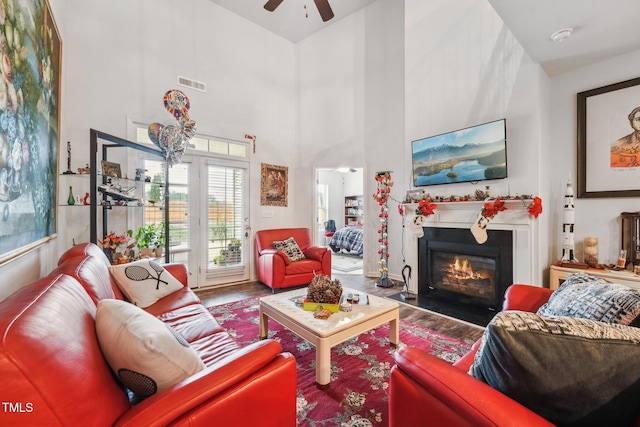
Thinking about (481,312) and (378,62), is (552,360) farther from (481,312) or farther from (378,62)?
(378,62)

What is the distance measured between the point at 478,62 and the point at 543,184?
1.66m

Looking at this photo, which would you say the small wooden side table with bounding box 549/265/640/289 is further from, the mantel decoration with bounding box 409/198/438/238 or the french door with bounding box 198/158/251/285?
the french door with bounding box 198/158/251/285

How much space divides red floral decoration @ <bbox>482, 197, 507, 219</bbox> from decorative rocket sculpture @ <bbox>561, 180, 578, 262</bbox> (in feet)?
1.84

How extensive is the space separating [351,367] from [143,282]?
1.84 meters

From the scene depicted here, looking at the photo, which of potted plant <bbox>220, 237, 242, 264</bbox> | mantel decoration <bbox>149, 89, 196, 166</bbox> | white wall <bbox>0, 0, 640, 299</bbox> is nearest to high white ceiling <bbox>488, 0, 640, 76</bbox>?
white wall <bbox>0, 0, 640, 299</bbox>

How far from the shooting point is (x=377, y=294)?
4043mm

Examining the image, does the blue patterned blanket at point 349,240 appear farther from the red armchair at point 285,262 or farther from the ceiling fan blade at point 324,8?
the ceiling fan blade at point 324,8

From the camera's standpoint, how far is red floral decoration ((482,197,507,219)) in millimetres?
2943

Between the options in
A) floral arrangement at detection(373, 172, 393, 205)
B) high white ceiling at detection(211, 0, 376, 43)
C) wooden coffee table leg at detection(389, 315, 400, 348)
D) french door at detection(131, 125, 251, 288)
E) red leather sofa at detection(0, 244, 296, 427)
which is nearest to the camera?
red leather sofa at detection(0, 244, 296, 427)

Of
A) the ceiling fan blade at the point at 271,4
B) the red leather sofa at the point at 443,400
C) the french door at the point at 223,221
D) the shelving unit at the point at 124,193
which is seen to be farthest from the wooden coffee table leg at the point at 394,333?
the ceiling fan blade at the point at 271,4

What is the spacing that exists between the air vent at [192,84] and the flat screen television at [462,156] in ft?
11.3

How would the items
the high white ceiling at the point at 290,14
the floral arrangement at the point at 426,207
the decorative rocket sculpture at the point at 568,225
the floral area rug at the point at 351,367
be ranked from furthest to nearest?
the high white ceiling at the point at 290,14 → the floral arrangement at the point at 426,207 → the decorative rocket sculpture at the point at 568,225 → the floral area rug at the point at 351,367

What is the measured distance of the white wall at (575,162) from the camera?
2.67m

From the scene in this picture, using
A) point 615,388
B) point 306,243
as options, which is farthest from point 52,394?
point 306,243
